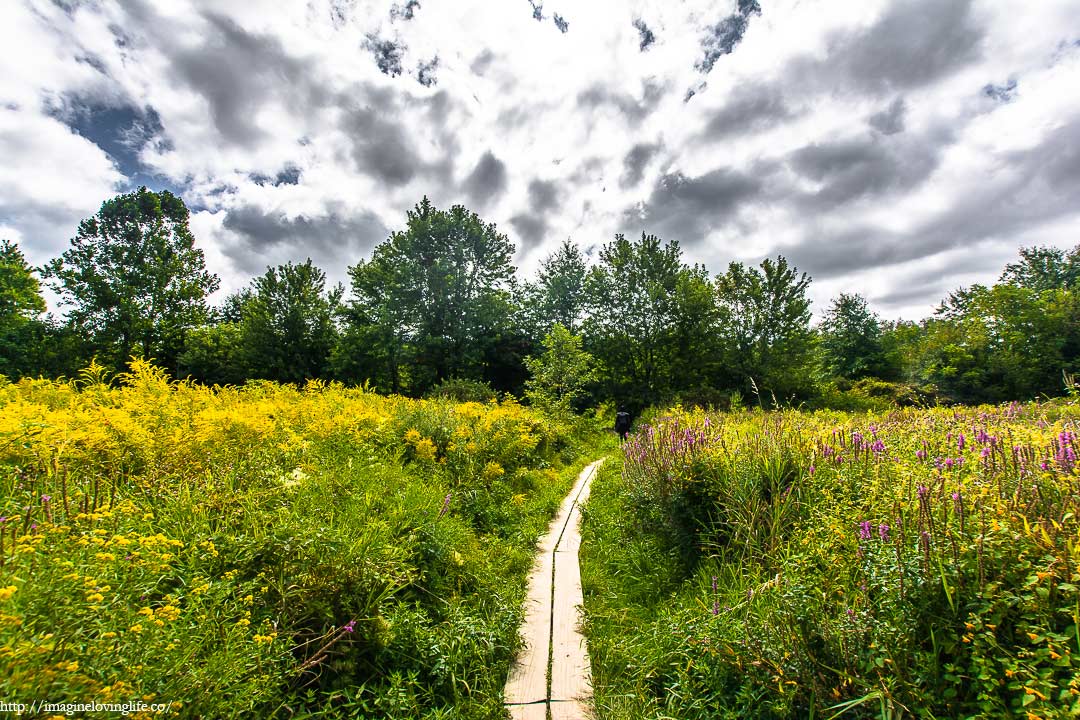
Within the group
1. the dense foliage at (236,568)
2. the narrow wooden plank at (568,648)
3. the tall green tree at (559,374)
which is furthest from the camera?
the tall green tree at (559,374)

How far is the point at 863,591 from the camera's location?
2012 mm

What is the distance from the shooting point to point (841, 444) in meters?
4.00

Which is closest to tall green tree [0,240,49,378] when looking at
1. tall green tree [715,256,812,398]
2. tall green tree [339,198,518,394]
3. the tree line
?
the tree line

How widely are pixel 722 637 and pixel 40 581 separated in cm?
336

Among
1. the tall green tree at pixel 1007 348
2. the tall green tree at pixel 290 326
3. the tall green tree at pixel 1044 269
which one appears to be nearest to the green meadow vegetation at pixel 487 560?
the tall green tree at pixel 290 326

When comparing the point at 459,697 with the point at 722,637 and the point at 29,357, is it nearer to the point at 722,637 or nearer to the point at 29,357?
the point at 722,637

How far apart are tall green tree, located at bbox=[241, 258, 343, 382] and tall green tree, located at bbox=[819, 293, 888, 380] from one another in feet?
123

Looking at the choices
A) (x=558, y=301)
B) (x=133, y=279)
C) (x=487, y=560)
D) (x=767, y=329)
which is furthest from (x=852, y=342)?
(x=133, y=279)

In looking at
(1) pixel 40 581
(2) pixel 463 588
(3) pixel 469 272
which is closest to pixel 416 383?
(3) pixel 469 272

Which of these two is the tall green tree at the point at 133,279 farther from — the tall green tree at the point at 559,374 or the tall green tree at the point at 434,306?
the tall green tree at the point at 559,374

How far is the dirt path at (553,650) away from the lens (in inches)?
104

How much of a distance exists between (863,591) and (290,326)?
3288 centimetres

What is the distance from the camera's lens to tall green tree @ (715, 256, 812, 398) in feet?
74.7

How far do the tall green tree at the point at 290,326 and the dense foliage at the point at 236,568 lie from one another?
80.7ft
